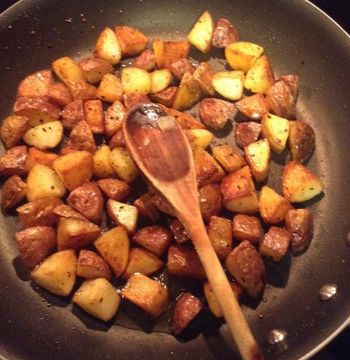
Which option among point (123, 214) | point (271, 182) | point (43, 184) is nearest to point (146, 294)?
point (123, 214)

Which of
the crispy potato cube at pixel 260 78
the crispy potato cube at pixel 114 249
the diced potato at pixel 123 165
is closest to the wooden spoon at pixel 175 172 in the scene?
the diced potato at pixel 123 165

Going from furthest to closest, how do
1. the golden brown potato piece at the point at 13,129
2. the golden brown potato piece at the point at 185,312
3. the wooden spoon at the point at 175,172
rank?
the golden brown potato piece at the point at 13,129 → the golden brown potato piece at the point at 185,312 → the wooden spoon at the point at 175,172

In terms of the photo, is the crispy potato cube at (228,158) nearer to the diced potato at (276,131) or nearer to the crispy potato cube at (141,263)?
the diced potato at (276,131)

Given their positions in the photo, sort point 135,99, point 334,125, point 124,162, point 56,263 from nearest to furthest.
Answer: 1. point 56,263
2. point 124,162
3. point 135,99
4. point 334,125

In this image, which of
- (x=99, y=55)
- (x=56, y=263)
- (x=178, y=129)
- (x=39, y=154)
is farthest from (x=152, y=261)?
(x=99, y=55)

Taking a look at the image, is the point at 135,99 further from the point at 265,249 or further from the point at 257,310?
the point at 257,310

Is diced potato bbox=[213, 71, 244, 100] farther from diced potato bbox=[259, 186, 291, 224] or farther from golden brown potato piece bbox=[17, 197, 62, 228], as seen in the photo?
golden brown potato piece bbox=[17, 197, 62, 228]

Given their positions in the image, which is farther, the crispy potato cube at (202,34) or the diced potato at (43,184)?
the crispy potato cube at (202,34)

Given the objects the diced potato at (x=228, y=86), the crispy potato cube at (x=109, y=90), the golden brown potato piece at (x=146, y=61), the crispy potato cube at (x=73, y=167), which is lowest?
the crispy potato cube at (x=73, y=167)
